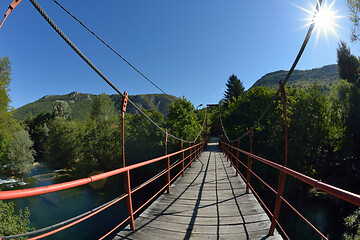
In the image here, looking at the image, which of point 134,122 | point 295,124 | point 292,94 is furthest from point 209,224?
point 134,122

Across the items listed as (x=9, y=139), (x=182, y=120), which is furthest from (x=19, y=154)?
(x=182, y=120)

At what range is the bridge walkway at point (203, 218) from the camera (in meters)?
2.03

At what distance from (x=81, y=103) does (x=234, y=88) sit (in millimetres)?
85310

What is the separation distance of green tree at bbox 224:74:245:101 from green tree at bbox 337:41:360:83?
16216 millimetres

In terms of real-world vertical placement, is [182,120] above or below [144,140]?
above

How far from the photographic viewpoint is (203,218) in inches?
95.5

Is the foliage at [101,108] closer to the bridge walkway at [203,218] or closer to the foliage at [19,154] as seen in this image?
the foliage at [19,154]

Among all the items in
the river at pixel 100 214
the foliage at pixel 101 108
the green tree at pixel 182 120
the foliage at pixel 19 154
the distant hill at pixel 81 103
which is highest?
the distant hill at pixel 81 103

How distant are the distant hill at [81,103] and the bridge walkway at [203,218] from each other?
3103 inches

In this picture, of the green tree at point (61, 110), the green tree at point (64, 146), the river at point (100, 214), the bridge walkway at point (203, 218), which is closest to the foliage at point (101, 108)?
the green tree at point (64, 146)

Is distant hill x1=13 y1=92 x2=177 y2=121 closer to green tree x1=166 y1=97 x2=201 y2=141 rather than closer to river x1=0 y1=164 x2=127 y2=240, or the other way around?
river x1=0 y1=164 x2=127 y2=240

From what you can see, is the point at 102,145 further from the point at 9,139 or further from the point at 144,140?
the point at 9,139

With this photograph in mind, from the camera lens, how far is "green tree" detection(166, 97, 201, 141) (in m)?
21.0

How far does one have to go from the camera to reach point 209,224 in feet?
7.43
